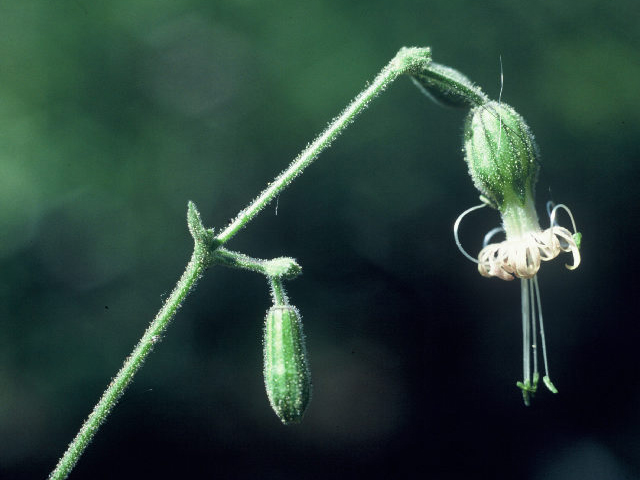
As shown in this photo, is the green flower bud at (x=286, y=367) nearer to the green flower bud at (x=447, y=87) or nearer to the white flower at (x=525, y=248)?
the white flower at (x=525, y=248)

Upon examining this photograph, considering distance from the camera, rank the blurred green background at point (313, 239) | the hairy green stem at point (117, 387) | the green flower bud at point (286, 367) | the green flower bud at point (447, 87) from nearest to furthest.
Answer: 1. the hairy green stem at point (117, 387)
2. the green flower bud at point (286, 367)
3. the green flower bud at point (447, 87)
4. the blurred green background at point (313, 239)

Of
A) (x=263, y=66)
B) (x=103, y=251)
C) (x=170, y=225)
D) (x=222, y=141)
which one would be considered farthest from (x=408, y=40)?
(x=103, y=251)

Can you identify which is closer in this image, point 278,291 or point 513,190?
point 278,291

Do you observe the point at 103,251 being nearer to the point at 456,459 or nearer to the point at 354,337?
the point at 354,337

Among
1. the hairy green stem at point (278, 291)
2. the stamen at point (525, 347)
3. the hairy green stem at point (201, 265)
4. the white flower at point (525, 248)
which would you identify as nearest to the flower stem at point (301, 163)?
the hairy green stem at point (201, 265)

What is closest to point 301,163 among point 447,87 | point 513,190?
point 447,87

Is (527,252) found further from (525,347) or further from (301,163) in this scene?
(301,163)
